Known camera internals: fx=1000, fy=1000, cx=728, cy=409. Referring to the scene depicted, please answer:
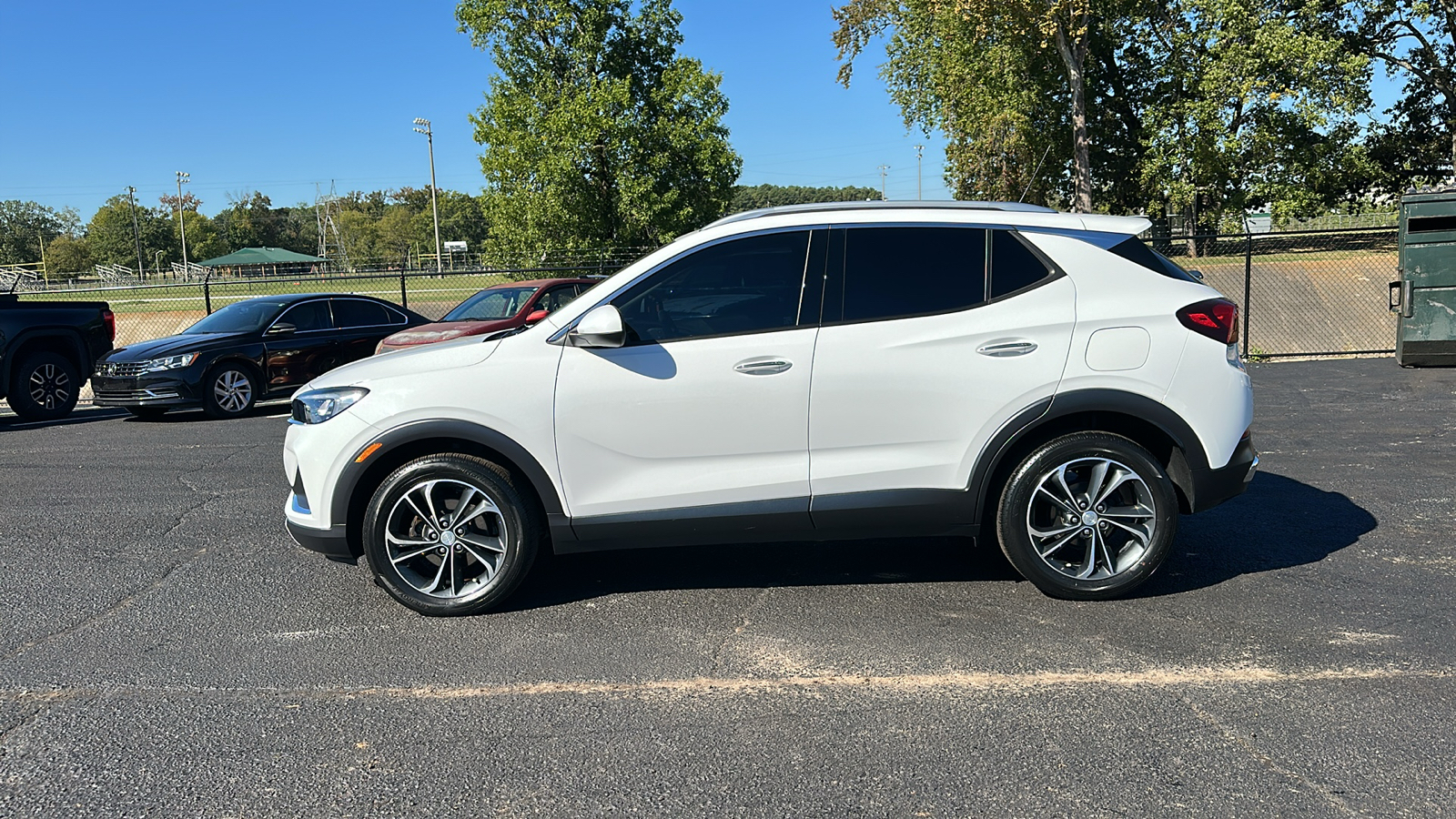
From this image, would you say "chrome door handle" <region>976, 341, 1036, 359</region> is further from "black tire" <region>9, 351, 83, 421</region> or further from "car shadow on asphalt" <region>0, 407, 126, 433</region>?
"black tire" <region>9, 351, 83, 421</region>

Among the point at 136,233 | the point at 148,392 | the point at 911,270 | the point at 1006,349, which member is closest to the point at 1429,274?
the point at 1006,349

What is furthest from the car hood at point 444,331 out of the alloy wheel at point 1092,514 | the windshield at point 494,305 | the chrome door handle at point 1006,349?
the alloy wheel at point 1092,514

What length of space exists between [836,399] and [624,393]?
0.94 metres

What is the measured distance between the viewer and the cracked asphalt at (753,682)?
307cm

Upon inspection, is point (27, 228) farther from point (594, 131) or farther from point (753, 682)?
point (753, 682)

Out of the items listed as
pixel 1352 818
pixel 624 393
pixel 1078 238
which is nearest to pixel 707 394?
pixel 624 393

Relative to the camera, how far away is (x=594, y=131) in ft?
114

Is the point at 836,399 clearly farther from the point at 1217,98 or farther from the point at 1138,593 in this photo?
the point at 1217,98

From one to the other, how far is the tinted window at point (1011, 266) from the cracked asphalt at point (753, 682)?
1.48 metres

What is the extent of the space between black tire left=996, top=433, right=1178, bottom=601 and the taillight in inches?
23.5

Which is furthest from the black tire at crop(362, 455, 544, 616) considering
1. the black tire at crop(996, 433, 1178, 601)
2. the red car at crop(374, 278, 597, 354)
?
the red car at crop(374, 278, 597, 354)

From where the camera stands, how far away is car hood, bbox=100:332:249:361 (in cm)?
1178

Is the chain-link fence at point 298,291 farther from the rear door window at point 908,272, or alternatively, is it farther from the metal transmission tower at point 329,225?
the metal transmission tower at point 329,225

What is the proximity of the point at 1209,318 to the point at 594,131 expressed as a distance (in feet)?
106
